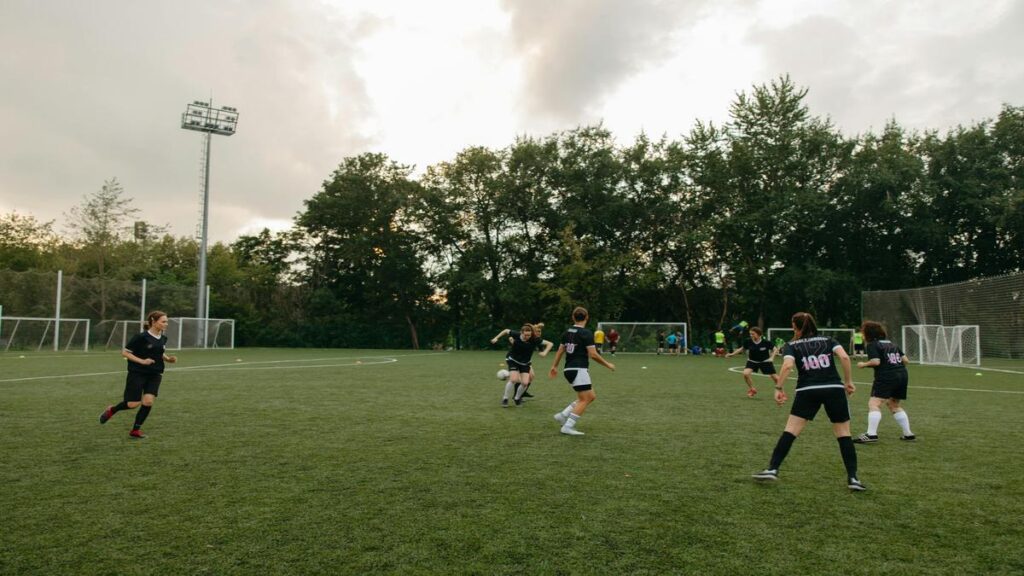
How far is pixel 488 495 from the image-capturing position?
6.07 meters

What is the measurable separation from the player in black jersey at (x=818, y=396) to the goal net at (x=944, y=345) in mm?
26200

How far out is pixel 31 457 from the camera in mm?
7531

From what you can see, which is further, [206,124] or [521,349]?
[206,124]

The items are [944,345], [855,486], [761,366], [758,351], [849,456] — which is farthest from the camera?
[944,345]

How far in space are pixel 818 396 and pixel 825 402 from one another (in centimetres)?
9

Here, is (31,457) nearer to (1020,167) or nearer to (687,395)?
(687,395)

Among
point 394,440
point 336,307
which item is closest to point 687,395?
point 394,440

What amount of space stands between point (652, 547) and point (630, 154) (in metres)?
49.8

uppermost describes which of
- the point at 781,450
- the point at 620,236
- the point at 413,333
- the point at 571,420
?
the point at 620,236

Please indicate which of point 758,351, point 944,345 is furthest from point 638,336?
point 758,351

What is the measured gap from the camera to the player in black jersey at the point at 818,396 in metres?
6.48

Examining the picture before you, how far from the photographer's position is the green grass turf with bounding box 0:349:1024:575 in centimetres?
445

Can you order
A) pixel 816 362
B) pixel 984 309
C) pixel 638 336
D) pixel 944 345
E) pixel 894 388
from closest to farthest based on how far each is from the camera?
1. pixel 816 362
2. pixel 894 388
3. pixel 944 345
4. pixel 984 309
5. pixel 638 336

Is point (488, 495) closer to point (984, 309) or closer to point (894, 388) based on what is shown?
point (894, 388)
